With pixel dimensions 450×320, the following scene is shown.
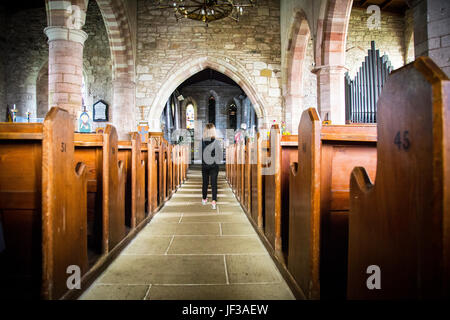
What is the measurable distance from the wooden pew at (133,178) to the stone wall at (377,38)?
8.60 meters

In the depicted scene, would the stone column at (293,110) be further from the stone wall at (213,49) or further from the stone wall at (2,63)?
the stone wall at (2,63)

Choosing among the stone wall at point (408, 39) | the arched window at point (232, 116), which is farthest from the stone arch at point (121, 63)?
the arched window at point (232, 116)

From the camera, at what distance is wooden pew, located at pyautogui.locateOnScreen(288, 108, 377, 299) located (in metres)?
1.20

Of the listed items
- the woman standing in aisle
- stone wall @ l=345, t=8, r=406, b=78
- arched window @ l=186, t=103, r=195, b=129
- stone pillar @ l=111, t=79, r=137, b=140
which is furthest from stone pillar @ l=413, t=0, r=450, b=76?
arched window @ l=186, t=103, r=195, b=129

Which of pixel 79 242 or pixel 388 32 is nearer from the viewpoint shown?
pixel 79 242

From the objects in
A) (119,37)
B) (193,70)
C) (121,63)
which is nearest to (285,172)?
(193,70)

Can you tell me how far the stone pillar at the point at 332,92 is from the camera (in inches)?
212

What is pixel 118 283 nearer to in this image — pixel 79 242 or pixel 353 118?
pixel 79 242

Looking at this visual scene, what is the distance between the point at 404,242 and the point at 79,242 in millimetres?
1454

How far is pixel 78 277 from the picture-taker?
1404 millimetres

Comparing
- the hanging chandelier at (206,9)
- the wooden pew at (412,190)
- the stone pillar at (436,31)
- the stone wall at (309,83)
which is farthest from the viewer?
the stone wall at (309,83)

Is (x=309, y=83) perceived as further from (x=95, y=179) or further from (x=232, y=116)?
(x=232, y=116)

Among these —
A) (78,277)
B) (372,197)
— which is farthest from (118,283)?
(372,197)

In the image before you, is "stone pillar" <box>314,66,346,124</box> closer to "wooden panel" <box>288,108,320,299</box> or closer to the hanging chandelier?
the hanging chandelier
